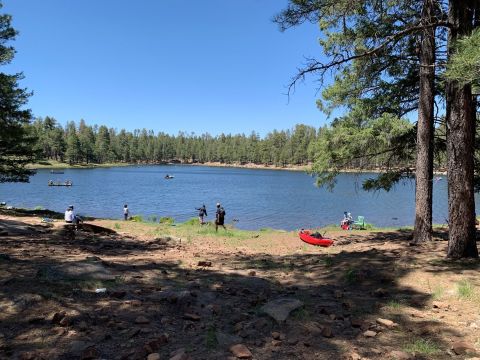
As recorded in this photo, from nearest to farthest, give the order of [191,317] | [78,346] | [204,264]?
1. [78,346]
2. [191,317]
3. [204,264]

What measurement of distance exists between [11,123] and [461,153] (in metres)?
24.0

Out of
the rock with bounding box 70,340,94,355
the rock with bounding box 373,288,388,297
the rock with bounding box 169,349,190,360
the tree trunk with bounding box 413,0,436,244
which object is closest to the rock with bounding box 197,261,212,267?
the rock with bounding box 373,288,388,297

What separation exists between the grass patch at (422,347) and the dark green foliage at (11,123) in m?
23.8

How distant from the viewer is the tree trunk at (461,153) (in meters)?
8.79

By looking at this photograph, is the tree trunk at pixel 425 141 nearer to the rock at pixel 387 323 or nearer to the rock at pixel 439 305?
the rock at pixel 439 305

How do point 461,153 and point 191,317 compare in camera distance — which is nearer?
point 191,317

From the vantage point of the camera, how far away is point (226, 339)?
504 cm

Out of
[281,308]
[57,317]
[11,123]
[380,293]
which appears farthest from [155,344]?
[11,123]

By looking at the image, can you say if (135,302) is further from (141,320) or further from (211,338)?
(211,338)

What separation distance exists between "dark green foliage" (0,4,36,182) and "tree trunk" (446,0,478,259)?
2234 cm

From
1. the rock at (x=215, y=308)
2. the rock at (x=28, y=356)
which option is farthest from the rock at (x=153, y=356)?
the rock at (x=215, y=308)

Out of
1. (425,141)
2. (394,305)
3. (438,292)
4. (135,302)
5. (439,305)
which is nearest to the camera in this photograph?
(135,302)

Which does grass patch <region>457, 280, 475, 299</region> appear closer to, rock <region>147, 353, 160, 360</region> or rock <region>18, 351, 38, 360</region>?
rock <region>147, 353, 160, 360</region>

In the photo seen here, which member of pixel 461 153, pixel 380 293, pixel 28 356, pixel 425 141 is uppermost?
pixel 425 141
